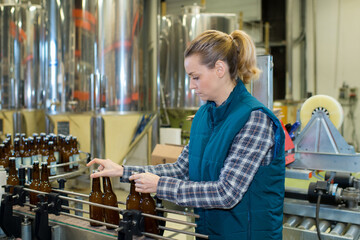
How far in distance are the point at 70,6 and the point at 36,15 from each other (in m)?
1.24

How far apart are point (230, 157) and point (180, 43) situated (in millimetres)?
4366

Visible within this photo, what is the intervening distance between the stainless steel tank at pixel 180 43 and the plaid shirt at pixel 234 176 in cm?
402

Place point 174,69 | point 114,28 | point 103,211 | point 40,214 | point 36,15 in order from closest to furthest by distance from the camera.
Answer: point 40,214, point 103,211, point 114,28, point 36,15, point 174,69

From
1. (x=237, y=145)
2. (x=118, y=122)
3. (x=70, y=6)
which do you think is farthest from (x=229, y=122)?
(x=70, y=6)

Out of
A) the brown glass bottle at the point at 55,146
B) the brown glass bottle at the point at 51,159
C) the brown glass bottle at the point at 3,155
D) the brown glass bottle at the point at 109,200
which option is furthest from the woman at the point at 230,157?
the brown glass bottle at the point at 55,146

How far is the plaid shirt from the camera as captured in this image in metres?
1.20

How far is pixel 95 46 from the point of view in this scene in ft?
11.8

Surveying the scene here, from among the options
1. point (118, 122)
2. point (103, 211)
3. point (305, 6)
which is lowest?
point (103, 211)

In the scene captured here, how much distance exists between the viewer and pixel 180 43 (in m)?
5.41

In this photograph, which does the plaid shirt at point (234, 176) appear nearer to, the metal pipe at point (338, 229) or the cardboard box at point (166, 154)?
the metal pipe at point (338, 229)

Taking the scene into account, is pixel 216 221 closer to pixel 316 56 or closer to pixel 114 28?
pixel 114 28

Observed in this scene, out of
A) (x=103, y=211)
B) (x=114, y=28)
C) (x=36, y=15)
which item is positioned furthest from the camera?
(x=36, y=15)

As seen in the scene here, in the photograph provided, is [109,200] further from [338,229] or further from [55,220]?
[338,229]

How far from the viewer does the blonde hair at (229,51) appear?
51.9 inches
